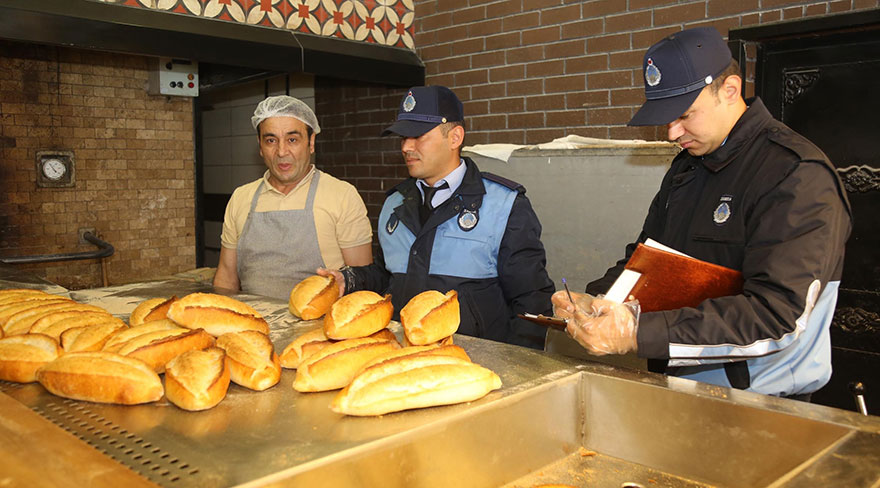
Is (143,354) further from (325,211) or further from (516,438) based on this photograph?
(325,211)

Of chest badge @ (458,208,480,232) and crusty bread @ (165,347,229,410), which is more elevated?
chest badge @ (458,208,480,232)

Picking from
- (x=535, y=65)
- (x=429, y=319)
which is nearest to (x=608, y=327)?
(x=429, y=319)

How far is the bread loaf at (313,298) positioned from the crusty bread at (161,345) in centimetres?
54

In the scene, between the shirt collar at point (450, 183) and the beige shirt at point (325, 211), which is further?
the beige shirt at point (325, 211)

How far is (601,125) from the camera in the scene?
166 inches

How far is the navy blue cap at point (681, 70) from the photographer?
5.95 ft

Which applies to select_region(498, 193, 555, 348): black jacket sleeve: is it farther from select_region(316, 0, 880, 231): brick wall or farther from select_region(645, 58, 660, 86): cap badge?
select_region(316, 0, 880, 231): brick wall

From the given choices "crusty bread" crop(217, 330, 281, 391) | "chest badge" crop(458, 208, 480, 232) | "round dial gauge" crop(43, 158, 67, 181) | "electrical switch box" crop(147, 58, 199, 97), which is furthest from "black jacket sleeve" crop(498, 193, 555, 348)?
"round dial gauge" crop(43, 158, 67, 181)

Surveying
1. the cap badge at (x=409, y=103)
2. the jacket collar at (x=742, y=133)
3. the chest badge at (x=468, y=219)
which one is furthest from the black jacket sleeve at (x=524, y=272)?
the jacket collar at (x=742, y=133)

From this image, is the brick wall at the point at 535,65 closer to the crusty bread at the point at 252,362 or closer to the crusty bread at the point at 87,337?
the crusty bread at the point at 252,362

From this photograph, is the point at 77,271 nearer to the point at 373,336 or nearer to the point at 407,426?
the point at 373,336

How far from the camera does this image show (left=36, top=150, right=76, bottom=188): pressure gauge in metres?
4.85

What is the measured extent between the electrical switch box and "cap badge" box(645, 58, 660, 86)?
4191mm

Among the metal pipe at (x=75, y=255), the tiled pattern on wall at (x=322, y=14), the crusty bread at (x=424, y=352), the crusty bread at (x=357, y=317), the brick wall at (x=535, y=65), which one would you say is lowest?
the metal pipe at (x=75, y=255)
